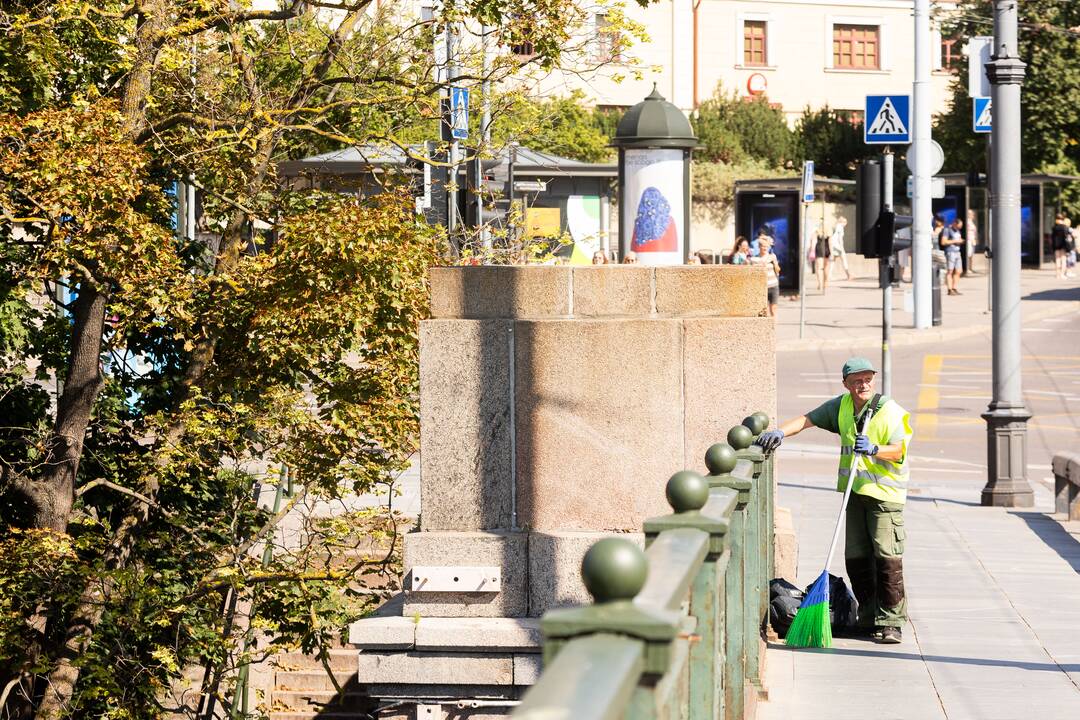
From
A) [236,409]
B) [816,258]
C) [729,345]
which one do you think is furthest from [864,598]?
[816,258]

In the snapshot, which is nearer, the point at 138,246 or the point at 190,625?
the point at 138,246

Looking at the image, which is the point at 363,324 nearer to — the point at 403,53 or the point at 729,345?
the point at 403,53

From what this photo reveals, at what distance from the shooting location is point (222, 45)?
1230 cm

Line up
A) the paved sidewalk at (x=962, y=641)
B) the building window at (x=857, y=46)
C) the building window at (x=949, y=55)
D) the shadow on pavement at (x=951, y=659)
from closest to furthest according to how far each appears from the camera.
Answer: the paved sidewalk at (x=962, y=641)
the shadow on pavement at (x=951, y=659)
the building window at (x=949, y=55)
the building window at (x=857, y=46)

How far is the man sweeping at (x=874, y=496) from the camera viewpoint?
26.2ft

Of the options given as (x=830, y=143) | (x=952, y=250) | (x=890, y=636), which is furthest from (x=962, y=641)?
(x=830, y=143)

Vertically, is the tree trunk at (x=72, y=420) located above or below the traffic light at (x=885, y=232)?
below

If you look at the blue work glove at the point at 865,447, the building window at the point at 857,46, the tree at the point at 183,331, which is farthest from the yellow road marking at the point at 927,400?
the building window at the point at 857,46

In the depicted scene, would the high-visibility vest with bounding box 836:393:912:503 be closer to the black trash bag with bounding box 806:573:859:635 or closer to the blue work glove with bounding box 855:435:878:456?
the blue work glove with bounding box 855:435:878:456

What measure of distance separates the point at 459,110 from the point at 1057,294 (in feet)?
89.6

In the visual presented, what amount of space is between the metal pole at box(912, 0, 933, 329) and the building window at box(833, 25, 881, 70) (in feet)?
93.6

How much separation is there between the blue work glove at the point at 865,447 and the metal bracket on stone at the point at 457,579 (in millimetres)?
2211

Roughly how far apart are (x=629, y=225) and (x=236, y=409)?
9427 millimetres

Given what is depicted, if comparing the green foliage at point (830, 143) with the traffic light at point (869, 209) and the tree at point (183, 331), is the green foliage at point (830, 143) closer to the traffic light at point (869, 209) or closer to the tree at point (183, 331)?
the traffic light at point (869, 209)
